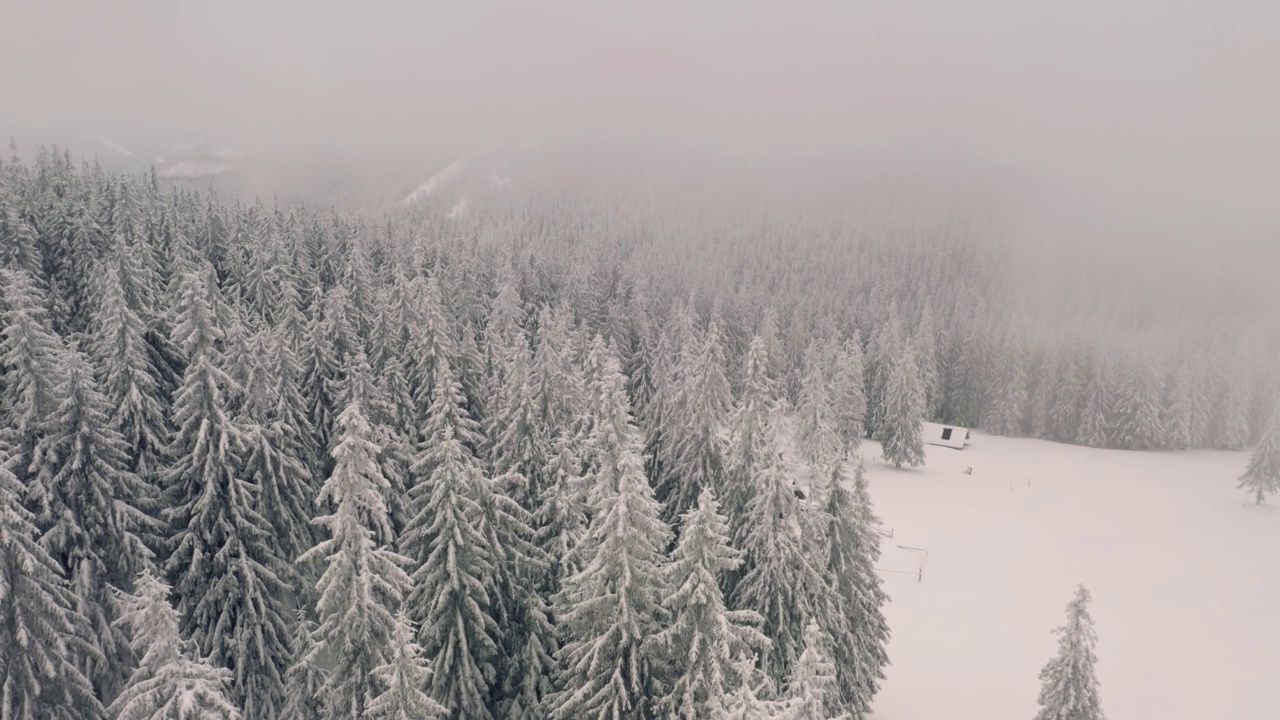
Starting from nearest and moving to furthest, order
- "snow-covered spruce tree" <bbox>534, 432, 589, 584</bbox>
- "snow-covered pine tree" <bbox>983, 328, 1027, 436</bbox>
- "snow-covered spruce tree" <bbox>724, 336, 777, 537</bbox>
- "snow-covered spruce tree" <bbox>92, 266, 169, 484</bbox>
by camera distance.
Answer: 1. "snow-covered spruce tree" <bbox>534, 432, 589, 584</bbox>
2. "snow-covered spruce tree" <bbox>92, 266, 169, 484</bbox>
3. "snow-covered spruce tree" <bbox>724, 336, 777, 537</bbox>
4. "snow-covered pine tree" <bbox>983, 328, 1027, 436</bbox>

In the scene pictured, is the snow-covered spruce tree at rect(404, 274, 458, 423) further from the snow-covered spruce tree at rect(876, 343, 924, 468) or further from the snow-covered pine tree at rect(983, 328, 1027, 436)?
the snow-covered pine tree at rect(983, 328, 1027, 436)

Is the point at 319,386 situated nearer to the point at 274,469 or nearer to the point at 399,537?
the point at 399,537

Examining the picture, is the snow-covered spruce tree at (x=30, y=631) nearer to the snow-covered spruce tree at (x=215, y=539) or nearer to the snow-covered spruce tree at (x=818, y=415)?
the snow-covered spruce tree at (x=215, y=539)

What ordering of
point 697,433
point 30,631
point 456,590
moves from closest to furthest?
point 30,631 → point 456,590 → point 697,433

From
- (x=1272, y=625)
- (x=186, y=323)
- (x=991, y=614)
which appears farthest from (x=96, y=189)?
(x=1272, y=625)

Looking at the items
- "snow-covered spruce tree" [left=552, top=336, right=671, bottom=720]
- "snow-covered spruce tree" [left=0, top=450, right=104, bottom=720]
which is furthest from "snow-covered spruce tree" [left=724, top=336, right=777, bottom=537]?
"snow-covered spruce tree" [left=0, top=450, right=104, bottom=720]

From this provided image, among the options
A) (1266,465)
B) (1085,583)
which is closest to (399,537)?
(1085,583)
